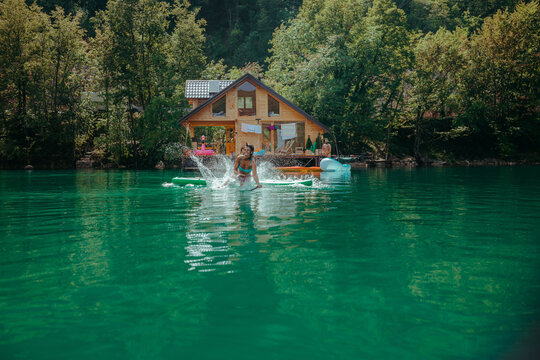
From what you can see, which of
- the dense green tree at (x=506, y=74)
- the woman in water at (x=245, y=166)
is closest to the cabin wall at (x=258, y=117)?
the dense green tree at (x=506, y=74)

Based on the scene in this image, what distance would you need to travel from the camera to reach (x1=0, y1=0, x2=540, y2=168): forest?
147ft

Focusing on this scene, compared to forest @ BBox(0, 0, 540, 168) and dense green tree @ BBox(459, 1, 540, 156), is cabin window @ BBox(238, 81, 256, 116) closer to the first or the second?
forest @ BBox(0, 0, 540, 168)

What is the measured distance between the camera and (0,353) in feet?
12.2

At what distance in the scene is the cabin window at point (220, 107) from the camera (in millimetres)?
39875

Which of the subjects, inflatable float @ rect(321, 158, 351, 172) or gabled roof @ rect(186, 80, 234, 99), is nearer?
inflatable float @ rect(321, 158, 351, 172)

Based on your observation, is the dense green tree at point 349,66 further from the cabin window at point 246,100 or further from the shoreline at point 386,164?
the cabin window at point 246,100

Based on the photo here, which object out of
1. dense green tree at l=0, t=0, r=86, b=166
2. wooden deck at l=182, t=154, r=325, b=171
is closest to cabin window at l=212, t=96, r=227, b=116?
wooden deck at l=182, t=154, r=325, b=171

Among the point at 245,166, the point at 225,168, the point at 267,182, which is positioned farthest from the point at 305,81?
the point at 245,166

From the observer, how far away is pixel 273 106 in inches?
1575

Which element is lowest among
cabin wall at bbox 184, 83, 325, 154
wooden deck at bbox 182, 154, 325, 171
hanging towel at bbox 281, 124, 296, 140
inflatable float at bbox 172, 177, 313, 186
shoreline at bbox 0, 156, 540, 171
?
inflatable float at bbox 172, 177, 313, 186

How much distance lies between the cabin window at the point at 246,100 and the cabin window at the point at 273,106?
1336 mm

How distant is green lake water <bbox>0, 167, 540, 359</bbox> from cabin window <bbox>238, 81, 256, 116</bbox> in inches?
1167

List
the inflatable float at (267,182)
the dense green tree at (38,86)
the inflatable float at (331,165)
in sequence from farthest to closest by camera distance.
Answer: the dense green tree at (38,86) → the inflatable float at (331,165) → the inflatable float at (267,182)


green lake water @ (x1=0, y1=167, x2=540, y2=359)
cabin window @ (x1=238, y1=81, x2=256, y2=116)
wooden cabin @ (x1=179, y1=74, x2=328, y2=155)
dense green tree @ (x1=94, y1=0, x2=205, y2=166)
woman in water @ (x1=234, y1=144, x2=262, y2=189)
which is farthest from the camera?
dense green tree @ (x1=94, y1=0, x2=205, y2=166)
